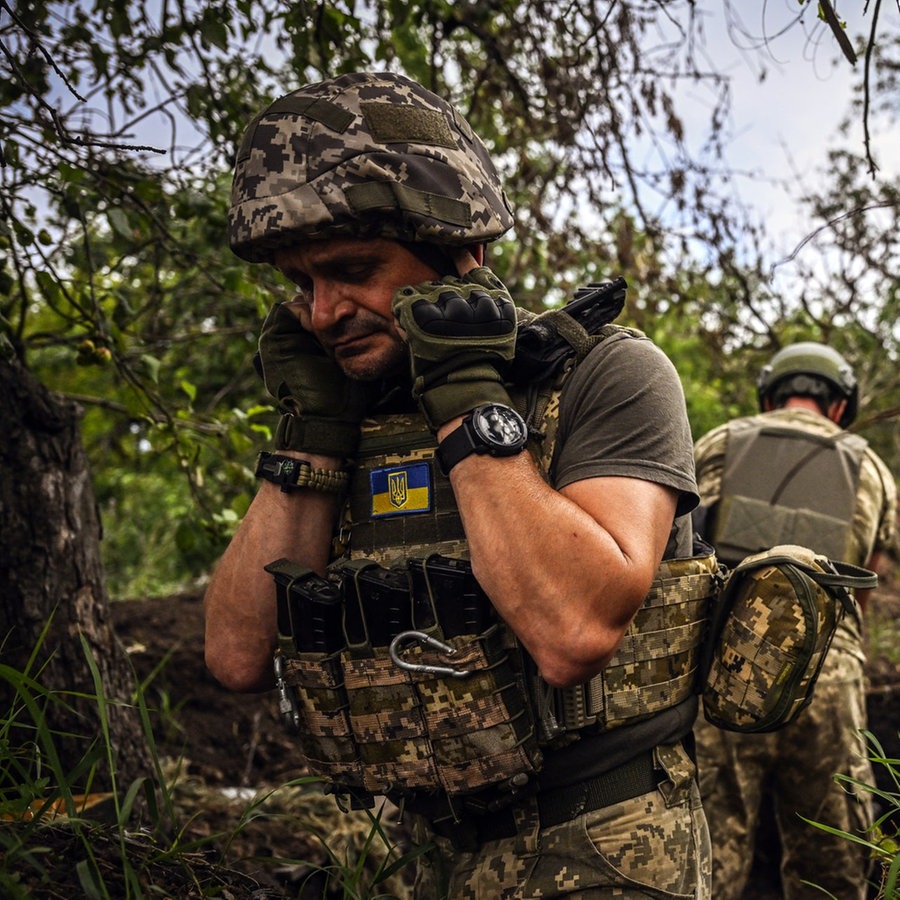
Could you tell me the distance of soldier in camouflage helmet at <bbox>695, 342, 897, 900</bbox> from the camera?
3.83m

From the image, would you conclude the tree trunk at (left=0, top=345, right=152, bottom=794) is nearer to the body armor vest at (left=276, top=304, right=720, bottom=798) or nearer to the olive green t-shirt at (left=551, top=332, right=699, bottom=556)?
the body armor vest at (left=276, top=304, right=720, bottom=798)

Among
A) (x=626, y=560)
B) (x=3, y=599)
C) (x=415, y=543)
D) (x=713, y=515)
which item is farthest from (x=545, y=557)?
(x=713, y=515)

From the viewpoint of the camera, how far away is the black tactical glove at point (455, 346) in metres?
1.65

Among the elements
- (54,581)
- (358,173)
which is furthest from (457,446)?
(54,581)

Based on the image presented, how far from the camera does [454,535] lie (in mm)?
1822

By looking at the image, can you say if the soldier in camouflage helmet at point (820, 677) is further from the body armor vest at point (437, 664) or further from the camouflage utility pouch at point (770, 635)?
the body armor vest at point (437, 664)

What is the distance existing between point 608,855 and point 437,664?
1.45 feet

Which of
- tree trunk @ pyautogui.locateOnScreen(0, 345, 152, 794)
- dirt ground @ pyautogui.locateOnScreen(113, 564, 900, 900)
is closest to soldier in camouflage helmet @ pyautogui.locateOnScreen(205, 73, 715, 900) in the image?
tree trunk @ pyautogui.locateOnScreen(0, 345, 152, 794)

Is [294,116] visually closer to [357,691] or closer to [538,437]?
[538,437]

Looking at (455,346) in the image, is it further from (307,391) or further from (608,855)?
(608,855)

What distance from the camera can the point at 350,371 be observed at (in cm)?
191

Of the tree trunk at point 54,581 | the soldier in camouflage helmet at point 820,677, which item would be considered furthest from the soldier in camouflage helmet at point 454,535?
the soldier in camouflage helmet at point 820,677

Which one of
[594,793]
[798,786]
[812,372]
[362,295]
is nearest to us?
[594,793]

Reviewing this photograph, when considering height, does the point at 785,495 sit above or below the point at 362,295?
below
